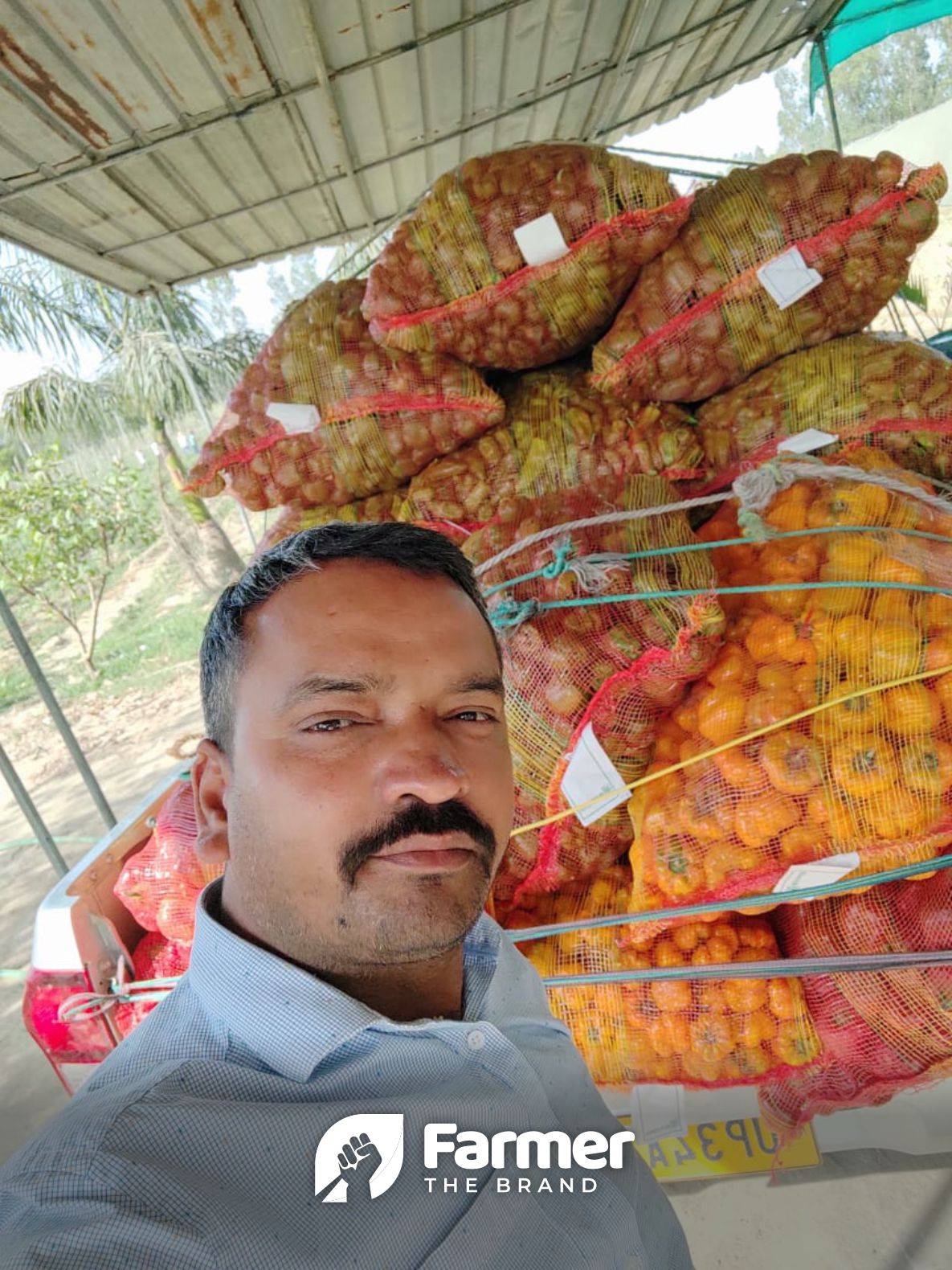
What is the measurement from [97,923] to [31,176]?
261 cm

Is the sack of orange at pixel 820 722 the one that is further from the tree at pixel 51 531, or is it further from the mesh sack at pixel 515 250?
the tree at pixel 51 531

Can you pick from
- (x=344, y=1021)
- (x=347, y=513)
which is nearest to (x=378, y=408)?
(x=347, y=513)

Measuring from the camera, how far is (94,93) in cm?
248

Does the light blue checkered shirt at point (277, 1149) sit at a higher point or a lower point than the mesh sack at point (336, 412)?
lower

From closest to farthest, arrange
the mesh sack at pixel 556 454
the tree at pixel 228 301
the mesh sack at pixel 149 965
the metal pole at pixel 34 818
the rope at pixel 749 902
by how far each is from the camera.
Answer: the rope at pixel 749 902 → the mesh sack at pixel 149 965 → the mesh sack at pixel 556 454 → the metal pole at pixel 34 818 → the tree at pixel 228 301

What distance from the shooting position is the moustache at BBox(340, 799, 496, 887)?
91 centimetres

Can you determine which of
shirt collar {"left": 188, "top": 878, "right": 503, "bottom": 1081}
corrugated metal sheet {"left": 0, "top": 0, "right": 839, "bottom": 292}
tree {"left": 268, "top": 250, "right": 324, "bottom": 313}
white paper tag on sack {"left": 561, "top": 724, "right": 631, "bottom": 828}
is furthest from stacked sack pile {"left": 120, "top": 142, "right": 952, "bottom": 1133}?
tree {"left": 268, "top": 250, "right": 324, "bottom": 313}

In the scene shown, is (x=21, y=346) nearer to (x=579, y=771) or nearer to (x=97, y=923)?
(x=97, y=923)

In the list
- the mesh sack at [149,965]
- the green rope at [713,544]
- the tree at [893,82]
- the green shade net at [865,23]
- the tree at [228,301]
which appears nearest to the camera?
the green rope at [713,544]

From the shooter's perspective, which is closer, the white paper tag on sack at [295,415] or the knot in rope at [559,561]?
the knot in rope at [559,561]

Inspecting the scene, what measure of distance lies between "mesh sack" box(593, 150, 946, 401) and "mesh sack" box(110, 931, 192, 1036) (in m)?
2.00

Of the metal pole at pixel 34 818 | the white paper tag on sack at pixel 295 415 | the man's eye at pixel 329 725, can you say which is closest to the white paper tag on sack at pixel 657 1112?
the man's eye at pixel 329 725

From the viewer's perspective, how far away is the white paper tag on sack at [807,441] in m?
1.99

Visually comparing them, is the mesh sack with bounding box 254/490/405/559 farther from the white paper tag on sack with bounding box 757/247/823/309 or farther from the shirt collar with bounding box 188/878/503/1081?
the shirt collar with bounding box 188/878/503/1081
